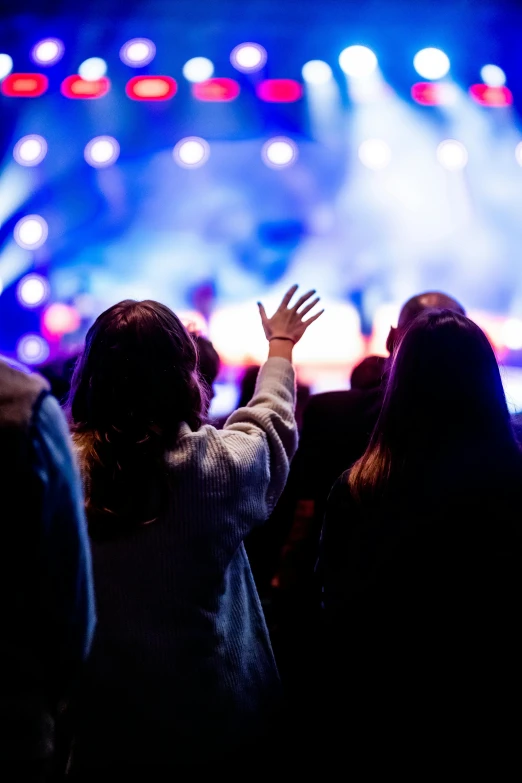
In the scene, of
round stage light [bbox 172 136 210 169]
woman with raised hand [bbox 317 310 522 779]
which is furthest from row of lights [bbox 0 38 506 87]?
woman with raised hand [bbox 317 310 522 779]

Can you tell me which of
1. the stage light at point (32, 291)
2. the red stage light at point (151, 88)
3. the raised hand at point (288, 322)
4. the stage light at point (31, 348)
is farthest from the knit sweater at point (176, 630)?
the red stage light at point (151, 88)

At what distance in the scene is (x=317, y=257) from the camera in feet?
12.9

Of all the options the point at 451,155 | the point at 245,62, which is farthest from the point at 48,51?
the point at 451,155

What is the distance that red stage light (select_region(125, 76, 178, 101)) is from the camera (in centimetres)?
394

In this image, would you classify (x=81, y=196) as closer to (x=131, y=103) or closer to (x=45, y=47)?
(x=131, y=103)

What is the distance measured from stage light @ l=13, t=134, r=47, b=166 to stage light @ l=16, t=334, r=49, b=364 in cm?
104

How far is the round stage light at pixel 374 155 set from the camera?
4016mm

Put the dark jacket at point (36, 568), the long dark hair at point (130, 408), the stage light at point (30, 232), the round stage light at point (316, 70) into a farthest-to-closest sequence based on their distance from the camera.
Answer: the round stage light at point (316, 70) < the stage light at point (30, 232) < the long dark hair at point (130, 408) < the dark jacket at point (36, 568)

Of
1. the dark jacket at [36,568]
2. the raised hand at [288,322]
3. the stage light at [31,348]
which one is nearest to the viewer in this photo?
the dark jacket at [36,568]

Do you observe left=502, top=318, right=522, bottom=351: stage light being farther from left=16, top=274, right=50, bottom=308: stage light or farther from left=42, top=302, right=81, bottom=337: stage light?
left=16, top=274, right=50, bottom=308: stage light

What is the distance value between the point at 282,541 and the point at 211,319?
6.91ft

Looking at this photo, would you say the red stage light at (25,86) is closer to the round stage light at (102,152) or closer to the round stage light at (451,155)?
the round stage light at (102,152)

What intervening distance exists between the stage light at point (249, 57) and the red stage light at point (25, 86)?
113 centimetres

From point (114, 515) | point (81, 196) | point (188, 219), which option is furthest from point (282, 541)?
point (81, 196)
